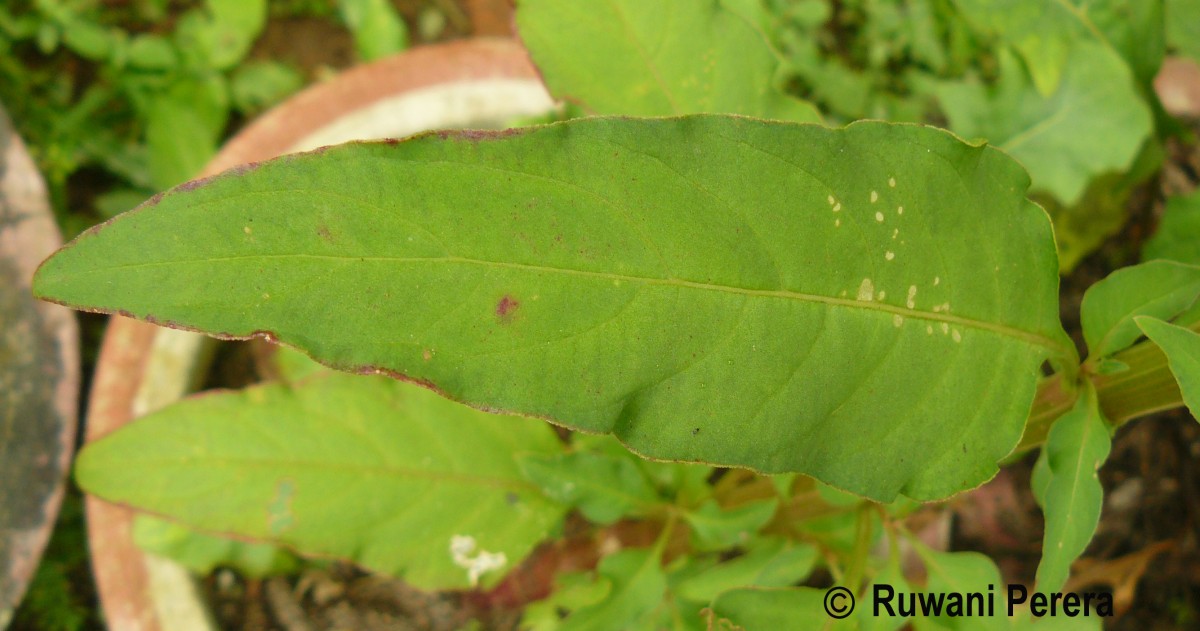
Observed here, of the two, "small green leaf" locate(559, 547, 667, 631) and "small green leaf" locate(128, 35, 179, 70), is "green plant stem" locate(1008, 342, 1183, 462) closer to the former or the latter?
"small green leaf" locate(559, 547, 667, 631)

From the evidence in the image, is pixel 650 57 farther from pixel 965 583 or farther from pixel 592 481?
pixel 965 583

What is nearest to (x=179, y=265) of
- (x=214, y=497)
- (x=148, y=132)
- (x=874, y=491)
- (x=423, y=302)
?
(x=423, y=302)

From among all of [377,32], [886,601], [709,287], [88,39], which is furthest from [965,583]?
[88,39]

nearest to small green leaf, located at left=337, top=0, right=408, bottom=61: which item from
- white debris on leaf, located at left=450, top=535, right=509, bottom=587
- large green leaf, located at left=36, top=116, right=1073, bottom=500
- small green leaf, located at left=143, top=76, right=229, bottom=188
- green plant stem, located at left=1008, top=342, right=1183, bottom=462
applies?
small green leaf, located at left=143, top=76, right=229, bottom=188

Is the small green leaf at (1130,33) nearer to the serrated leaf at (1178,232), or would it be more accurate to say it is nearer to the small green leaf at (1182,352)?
the serrated leaf at (1178,232)

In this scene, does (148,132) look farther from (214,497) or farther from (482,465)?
(482,465)
